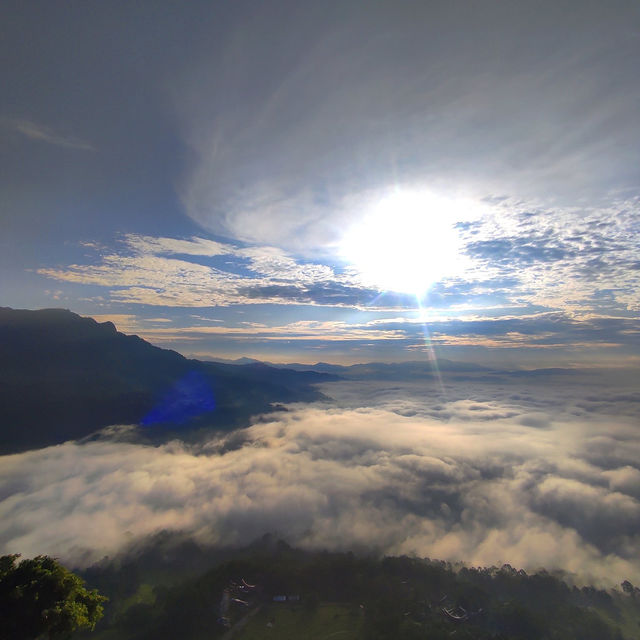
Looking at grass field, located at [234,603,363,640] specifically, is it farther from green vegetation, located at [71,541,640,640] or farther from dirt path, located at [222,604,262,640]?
dirt path, located at [222,604,262,640]

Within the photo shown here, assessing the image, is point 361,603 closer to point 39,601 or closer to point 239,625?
point 239,625

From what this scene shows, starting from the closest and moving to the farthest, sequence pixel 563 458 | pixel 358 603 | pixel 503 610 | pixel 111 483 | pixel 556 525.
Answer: pixel 503 610
pixel 358 603
pixel 556 525
pixel 111 483
pixel 563 458

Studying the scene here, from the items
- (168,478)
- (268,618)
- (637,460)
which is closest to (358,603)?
(268,618)

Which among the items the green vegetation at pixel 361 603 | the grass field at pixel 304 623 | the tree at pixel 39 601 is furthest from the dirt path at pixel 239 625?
the tree at pixel 39 601

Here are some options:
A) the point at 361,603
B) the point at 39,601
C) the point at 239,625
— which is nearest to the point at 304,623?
the point at 361,603

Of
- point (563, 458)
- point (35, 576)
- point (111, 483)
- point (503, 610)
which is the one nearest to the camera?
point (35, 576)

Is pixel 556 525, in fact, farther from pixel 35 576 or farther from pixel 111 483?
pixel 111 483

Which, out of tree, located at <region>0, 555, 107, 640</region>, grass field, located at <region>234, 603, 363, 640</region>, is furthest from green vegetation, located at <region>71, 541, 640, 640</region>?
tree, located at <region>0, 555, 107, 640</region>
